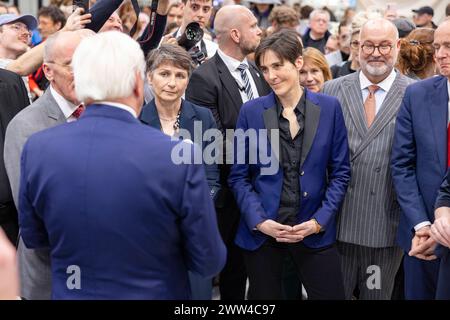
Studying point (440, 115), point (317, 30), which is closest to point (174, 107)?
point (440, 115)

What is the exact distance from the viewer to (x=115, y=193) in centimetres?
227

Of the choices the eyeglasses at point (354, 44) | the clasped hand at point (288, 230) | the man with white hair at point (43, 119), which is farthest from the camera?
the eyeglasses at point (354, 44)

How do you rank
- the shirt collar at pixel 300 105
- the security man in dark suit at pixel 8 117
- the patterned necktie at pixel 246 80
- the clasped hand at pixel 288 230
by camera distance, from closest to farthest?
the security man in dark suit at pixel 8 117 < the clasped hand at pixel 288 230 < the shirt collar at pixel 300 105 < the patterned necktie at pixel 246 80

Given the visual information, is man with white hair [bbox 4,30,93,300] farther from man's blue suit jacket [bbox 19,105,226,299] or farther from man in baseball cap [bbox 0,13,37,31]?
man in baseball cap [bbox 0,13,37,31]

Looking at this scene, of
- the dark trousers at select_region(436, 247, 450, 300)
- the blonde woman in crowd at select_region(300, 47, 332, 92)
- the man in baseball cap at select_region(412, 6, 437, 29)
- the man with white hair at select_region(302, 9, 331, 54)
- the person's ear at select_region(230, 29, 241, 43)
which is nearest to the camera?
the dark trousers at select_region(436, 247, 450, 300)

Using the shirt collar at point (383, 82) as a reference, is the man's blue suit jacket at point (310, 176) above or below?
below

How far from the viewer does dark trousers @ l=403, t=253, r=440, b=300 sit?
356cm

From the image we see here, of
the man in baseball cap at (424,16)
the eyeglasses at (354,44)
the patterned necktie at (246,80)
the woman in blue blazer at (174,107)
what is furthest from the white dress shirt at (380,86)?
the man in baseball cap at (424,16)

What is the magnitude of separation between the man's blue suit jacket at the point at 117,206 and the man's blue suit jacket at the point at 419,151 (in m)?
1.42

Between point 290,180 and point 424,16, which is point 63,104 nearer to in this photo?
point 290,180

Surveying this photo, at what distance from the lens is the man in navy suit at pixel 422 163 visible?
3.45 metres

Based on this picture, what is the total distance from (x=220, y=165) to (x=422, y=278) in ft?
4.13

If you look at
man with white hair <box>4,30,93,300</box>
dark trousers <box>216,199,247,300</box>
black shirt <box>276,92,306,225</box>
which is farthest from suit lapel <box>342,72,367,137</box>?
man with white hair <box>4,30,93,300</box>

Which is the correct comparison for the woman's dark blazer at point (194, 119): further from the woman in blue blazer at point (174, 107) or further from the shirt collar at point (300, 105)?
the shirt collar at point (300, 105)
